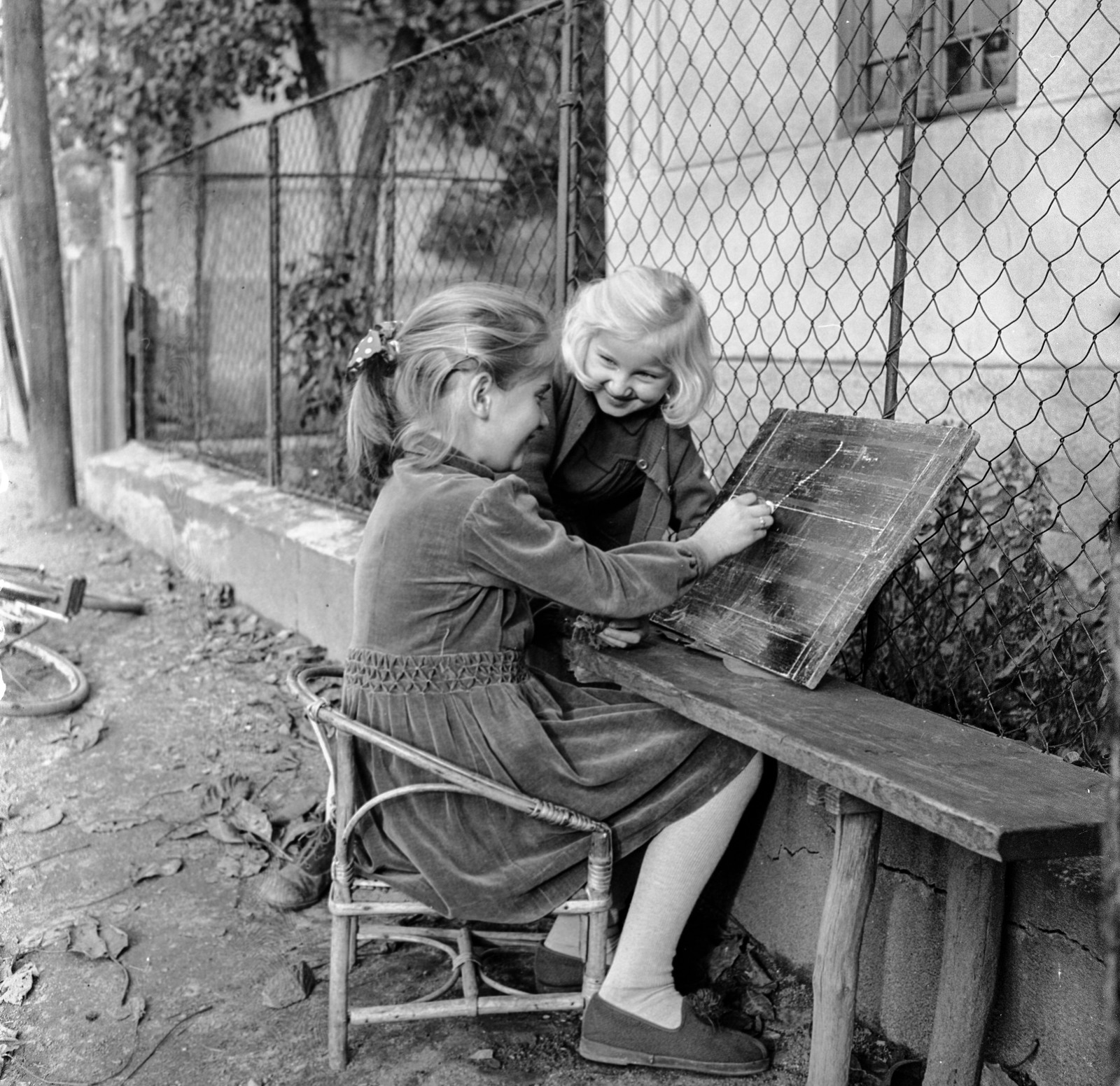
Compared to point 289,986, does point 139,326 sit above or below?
above

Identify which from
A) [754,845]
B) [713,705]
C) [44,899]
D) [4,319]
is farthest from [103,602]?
[4,319]

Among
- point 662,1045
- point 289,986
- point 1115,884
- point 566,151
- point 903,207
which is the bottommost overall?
point 289,986

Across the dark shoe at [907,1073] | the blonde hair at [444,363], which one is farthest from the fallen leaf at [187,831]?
the dark shoe at [907,1073]

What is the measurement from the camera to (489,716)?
2438mm

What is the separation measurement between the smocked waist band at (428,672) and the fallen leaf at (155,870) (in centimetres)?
126

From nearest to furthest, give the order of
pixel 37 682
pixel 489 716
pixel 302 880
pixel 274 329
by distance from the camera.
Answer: pixel 489 716 < pixel 302 880 < pixel 37 682 < pixel 274 329

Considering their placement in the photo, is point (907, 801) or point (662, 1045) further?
point (662, 1045)

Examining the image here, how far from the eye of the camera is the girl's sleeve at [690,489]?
2.96 m

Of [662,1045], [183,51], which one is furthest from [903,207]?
[183,51]

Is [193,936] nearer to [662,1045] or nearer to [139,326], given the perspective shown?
[662,1045]

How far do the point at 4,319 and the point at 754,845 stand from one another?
10.1 m

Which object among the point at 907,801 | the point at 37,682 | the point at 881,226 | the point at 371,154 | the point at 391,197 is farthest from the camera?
the point at 371,154

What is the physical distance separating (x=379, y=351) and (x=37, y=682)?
124 inches

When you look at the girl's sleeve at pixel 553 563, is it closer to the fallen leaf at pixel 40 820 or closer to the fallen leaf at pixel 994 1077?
the fallen leaf at pixel 994 1077
